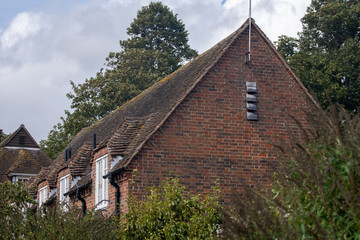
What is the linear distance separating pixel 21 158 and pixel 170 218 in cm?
3265

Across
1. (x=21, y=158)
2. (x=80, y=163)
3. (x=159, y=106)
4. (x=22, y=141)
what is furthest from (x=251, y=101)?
(x=22, y=141)

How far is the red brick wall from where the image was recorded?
20.3 meters

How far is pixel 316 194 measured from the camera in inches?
297

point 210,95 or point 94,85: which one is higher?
point 94,85

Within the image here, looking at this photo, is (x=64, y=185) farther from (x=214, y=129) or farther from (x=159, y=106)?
(x=214, y=129)

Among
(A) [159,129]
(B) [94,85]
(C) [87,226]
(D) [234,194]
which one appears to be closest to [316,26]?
(B) [94,85]

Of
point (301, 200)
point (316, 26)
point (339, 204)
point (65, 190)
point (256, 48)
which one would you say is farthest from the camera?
point (316, 26)

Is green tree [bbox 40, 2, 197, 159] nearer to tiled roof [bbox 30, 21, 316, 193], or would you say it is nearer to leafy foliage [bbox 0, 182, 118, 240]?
tiled roof [bbox 30, 21, 316, 193]

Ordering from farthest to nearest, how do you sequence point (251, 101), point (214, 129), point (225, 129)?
1. point (251, 101)
2. point (225, 129)
3. point (214, 129)

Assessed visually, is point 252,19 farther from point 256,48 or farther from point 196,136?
point 196,136

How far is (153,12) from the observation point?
68312mm

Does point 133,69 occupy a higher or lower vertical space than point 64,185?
higher

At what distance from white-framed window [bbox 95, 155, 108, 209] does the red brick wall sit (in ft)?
9.32

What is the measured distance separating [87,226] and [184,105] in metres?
Result: 6.83
